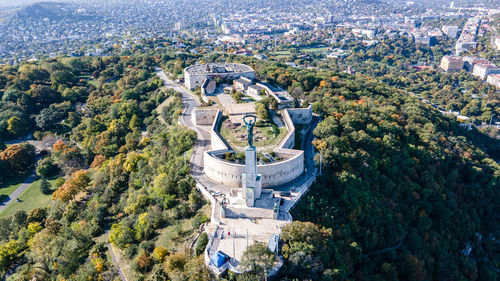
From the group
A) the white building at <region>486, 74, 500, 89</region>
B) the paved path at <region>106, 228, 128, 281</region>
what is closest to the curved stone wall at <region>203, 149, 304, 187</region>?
the paved path at <region>106, 228, 128, 281</region>

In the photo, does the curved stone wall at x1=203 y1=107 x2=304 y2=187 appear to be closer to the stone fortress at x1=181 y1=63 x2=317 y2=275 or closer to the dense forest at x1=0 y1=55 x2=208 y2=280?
the stone fortress at x1=181 y1=63 x2=317 y2=275

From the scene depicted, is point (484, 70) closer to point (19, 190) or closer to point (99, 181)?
point (99, 181)

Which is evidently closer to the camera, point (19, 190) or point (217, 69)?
point (19, 190)

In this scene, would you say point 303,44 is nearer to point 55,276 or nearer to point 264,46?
point 264,46

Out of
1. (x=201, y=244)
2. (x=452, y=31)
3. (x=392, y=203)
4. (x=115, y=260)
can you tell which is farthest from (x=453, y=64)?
(x=115, y=260)

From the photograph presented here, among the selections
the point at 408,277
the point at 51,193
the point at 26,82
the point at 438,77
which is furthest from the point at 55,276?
the point at 438,77

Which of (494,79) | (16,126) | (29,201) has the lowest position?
(29,201)
